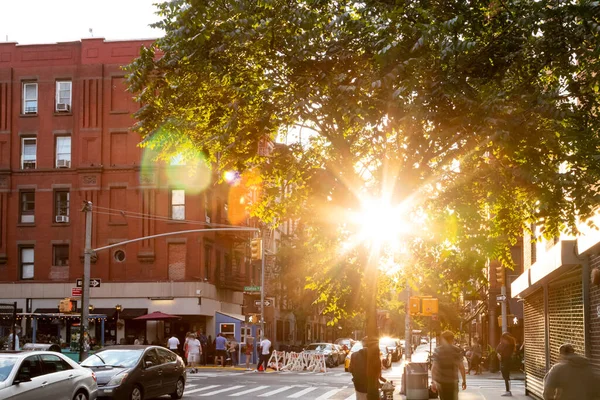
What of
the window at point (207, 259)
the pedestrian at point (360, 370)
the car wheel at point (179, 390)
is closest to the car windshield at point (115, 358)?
the car wheel at point (179, 390)

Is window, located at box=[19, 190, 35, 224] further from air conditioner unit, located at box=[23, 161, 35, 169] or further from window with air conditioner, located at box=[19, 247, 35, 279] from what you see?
window with air conditioner, located at box=[19, 247, 35, 279]

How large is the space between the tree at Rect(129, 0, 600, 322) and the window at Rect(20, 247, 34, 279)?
35881 mm

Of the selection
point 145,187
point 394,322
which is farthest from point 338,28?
point 394,322

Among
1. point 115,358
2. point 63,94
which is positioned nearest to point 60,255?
point 63,94

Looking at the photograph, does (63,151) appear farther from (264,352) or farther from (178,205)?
(264,352)

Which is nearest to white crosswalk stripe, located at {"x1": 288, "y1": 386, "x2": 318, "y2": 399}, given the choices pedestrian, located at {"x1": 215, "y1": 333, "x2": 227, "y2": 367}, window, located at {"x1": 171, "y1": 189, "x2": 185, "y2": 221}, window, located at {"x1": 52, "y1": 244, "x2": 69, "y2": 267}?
pedestrian, located at {"x1": 215, "y1": 333, "x2": 227, "y2": 367}

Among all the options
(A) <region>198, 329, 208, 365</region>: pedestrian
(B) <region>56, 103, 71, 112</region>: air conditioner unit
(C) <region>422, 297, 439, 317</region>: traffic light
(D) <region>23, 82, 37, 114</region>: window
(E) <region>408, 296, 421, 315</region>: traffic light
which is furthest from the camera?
(D) <region>23, 82, 37, 114</region>: window

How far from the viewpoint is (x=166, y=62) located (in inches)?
626

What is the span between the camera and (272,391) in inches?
1064

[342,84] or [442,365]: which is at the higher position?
[342,84]

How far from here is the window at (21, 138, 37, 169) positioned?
52.2m

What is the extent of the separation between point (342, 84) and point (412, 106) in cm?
219

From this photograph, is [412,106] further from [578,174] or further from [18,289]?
[18,289]

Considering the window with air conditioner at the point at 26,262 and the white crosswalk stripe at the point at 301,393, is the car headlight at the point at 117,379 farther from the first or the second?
the window with air conditioner at the point at 26,262
